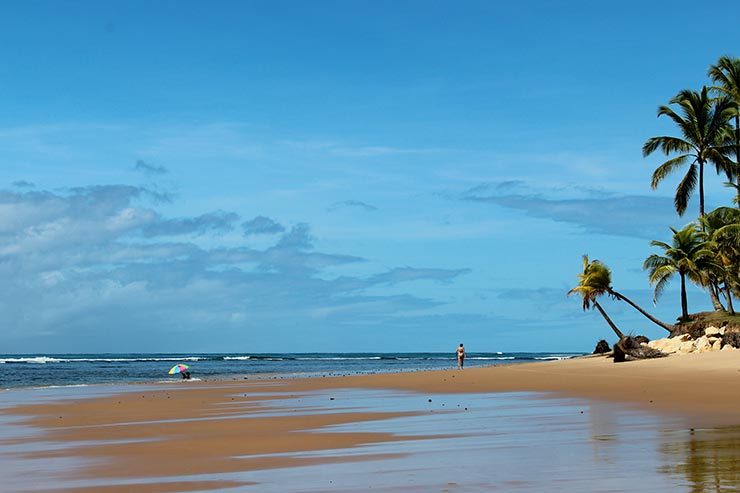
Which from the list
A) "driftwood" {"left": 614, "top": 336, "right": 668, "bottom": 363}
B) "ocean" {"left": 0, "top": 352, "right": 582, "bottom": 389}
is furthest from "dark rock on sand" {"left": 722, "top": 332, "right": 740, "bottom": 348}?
"ocean" {"left": 0, "top": 352, "right": 582, "bottom": 389}

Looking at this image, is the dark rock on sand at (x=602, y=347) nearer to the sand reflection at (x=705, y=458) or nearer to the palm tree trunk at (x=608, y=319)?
the palm tree trunk at (x=608, y=319)

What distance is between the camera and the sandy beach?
10.9 m

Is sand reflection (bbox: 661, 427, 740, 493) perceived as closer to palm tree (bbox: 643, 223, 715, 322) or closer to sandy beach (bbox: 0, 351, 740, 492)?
→ sandy beach (bbox: 0, 351, 740, 492)

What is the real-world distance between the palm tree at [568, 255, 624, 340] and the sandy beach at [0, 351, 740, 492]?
77.5 ft

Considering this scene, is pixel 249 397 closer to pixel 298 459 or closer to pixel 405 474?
pixel 298 459

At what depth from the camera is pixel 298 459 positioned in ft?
37.4

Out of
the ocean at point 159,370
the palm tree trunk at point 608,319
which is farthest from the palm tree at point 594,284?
the ocean at point 159,370

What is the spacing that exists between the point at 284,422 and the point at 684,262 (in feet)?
127

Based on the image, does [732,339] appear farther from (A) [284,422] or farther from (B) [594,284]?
(A) [284,422]

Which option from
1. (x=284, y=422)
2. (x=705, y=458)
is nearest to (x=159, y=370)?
(x=284, y=422)

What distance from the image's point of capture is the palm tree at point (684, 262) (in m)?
50.2

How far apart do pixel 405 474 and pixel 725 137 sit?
5468 cm

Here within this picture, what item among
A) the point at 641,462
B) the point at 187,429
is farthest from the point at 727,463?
the point at 187,429

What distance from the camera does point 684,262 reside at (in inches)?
1972
